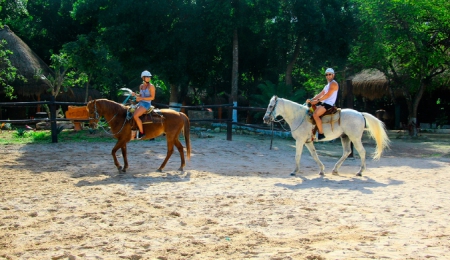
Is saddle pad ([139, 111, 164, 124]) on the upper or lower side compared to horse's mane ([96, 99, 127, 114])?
lower

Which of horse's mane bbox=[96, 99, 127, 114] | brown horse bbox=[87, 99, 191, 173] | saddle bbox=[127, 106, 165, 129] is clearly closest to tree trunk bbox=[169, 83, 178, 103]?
brown horse bbox=[87, 99, 191, 173]

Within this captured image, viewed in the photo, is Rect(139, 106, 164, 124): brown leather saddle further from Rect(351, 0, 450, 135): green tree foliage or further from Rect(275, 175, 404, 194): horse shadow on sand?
Rect(351, 0, 450, 135): green tree foliage

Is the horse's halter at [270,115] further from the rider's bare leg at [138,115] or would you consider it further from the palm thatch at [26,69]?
the palm thatch at [26,69]

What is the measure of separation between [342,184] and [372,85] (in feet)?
50.1

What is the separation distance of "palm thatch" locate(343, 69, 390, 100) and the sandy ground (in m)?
11.7

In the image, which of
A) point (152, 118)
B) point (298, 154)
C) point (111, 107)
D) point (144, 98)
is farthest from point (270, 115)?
point (111, 107)

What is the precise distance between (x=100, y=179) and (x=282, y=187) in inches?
129

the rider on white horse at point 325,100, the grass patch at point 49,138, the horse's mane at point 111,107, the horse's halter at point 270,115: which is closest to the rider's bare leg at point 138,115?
the horse's mane at point 111,107

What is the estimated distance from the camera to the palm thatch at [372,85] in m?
21.4

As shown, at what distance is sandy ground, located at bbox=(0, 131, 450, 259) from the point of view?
4.28m

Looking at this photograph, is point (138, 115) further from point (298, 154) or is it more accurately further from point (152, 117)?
point (298, 154)

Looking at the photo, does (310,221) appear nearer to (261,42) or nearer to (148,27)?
(148,27)

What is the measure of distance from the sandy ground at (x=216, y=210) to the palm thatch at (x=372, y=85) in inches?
459

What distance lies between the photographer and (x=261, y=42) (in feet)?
67.5
